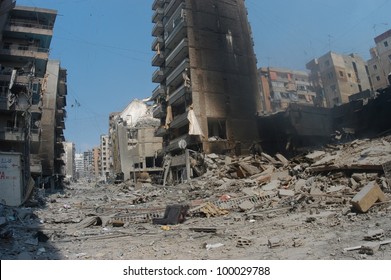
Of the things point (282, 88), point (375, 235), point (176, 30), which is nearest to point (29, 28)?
point (176, 30)

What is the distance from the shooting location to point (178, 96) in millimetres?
33531

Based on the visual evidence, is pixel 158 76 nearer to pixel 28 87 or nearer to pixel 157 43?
pixel 157 43

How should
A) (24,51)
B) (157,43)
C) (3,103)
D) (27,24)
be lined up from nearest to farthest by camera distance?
(3,103), (24,51), (27,24), (157,43)

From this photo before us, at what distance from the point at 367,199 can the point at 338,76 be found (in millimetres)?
50419

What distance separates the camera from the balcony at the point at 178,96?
32219mm

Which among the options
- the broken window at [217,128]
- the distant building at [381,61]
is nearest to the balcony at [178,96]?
the broken window at [217,128]

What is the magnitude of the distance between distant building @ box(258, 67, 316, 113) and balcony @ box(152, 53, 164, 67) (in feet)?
79.7

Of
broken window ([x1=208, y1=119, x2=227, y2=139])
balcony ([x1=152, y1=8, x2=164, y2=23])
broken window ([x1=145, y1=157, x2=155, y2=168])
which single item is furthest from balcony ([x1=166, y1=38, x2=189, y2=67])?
broken window ([x1=145, y1=157, x2=155, y2=168])

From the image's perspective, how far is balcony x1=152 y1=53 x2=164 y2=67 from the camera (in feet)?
132

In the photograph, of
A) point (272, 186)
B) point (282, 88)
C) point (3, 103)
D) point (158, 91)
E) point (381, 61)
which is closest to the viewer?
point (272, 186)

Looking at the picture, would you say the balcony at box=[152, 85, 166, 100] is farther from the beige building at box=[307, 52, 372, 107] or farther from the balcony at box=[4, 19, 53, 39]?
the beige building at box=[307, 52, 372, 107]

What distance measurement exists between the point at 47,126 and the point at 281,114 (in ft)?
102
